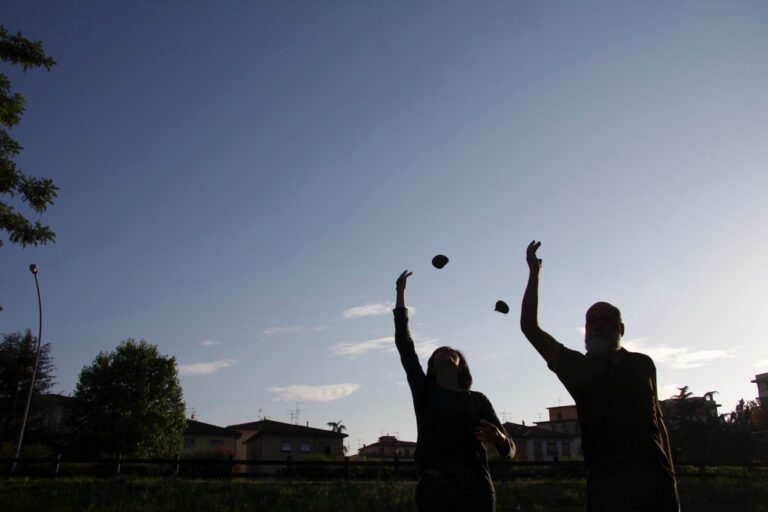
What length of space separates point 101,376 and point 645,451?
53119 millimetres

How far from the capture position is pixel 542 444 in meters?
80.1

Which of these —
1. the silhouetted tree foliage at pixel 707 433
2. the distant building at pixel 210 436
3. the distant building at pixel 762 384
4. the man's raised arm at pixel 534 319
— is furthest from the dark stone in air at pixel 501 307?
the distant building at pixel 762 384

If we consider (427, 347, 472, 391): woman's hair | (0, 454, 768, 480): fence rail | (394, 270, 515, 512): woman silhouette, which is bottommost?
(0, 454, 768, 480): fence rail

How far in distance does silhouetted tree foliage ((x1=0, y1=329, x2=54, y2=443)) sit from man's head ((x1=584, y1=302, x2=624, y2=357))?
56.7 metres

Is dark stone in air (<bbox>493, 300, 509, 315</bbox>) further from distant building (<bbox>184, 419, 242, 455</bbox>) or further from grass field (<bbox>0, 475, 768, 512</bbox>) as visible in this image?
distant building (<bbox>184, 419, 242, 455</bbox>)

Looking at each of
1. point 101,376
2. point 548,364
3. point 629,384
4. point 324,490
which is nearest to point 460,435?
point 548,364

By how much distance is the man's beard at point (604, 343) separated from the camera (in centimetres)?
343

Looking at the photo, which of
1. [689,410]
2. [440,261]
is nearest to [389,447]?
[689,410]

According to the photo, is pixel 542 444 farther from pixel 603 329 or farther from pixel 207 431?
pixel 603 329

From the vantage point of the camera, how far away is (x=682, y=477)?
79.9ft

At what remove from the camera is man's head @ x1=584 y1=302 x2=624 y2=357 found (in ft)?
11.3

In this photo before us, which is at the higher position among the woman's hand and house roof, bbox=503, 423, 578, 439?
house roof, bbox=503, 423, 578, 439

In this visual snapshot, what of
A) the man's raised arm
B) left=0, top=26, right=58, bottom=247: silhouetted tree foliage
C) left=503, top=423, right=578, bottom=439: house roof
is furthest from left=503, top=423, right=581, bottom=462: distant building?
the man's raised arm

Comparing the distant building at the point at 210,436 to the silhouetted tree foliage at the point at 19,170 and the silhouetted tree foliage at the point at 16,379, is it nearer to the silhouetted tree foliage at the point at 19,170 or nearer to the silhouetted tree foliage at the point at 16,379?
the silhouetted tree foliage at the point at 16,379
